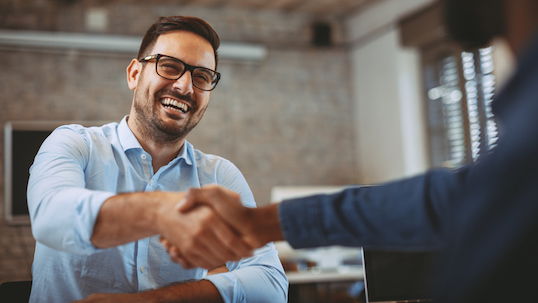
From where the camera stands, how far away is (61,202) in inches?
37.4

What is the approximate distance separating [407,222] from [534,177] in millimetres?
363

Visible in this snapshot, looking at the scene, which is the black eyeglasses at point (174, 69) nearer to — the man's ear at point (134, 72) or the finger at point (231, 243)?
the man's ear at point (134, 72)

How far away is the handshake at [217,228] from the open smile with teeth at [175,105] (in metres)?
0.54

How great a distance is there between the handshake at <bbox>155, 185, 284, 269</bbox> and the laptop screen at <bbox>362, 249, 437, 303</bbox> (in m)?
0.53

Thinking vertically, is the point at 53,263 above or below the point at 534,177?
below

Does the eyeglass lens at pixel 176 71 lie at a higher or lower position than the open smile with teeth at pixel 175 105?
higher

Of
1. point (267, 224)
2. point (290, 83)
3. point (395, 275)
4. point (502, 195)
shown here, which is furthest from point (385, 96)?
point (502, 195)

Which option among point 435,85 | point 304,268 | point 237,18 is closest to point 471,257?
point 304,268

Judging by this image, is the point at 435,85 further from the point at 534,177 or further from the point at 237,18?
the point at 534,177

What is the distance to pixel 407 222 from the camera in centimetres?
80

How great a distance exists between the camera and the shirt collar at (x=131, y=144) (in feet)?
4.52

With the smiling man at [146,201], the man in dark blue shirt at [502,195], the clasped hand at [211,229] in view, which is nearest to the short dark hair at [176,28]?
the smiling man at [146,201]

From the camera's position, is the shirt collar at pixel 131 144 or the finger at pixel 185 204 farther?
the shirt collar at pixel 131 144

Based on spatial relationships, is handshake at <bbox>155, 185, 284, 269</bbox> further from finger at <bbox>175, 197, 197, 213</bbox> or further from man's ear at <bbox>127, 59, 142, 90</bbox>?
man's ear at <bbox>127, 59, 142, 90</bbox>
